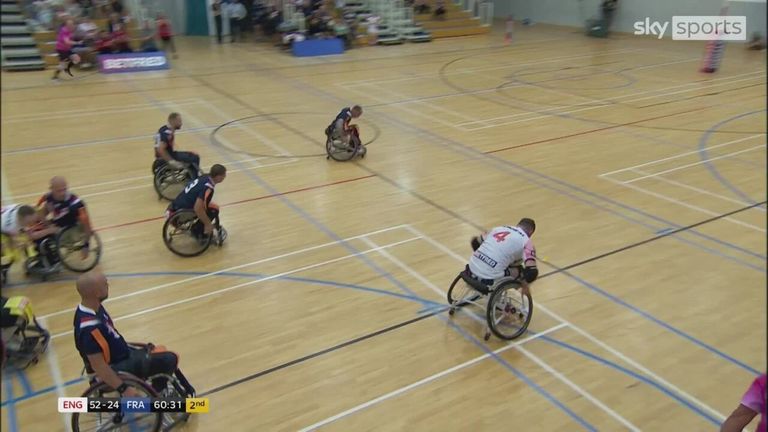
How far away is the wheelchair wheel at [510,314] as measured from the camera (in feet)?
16.5

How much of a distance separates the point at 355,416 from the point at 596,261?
361cm

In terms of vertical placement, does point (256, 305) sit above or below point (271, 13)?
below

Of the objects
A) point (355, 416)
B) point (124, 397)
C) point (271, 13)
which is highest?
point (271, 13)

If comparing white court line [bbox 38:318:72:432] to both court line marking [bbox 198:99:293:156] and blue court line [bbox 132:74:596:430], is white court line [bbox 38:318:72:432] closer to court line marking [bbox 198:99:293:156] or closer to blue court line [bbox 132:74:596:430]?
blue court line [bbox 132:74:596:430]

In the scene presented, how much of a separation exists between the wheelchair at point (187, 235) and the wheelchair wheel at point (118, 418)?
2.70m

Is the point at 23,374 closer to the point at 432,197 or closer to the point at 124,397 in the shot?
the point at 124,397

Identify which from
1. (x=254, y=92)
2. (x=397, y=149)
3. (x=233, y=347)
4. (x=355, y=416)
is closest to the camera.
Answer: (x=355, y=416)

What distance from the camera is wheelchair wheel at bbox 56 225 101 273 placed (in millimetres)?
5934

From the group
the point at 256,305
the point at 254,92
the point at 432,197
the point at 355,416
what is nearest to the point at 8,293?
the point at 256,305

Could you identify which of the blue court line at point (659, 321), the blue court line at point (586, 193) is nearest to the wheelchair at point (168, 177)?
the blue court line at point (586, 193)

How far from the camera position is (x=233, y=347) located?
199 inches

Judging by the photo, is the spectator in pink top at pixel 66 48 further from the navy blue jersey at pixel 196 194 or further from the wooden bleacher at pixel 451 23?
the wooden bleacher at pixel 451 23

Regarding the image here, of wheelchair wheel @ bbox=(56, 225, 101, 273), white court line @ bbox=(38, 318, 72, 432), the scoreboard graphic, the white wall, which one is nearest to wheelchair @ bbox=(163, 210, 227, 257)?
wheelchair wheel @ bbox=(56, 225, 101, 273)

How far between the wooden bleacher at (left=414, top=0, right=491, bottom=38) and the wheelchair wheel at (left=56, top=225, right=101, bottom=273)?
62.7ft
